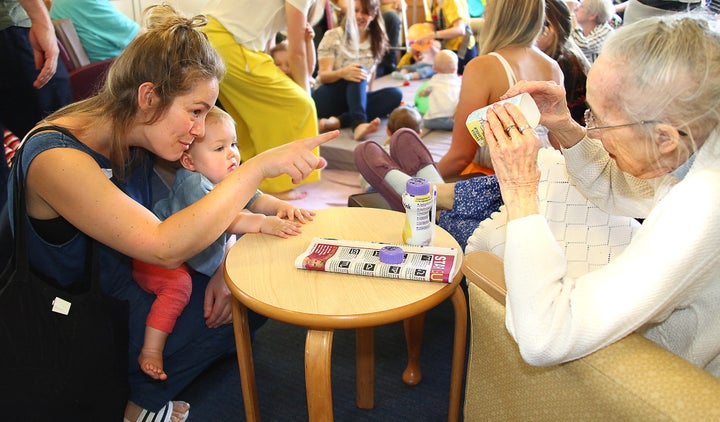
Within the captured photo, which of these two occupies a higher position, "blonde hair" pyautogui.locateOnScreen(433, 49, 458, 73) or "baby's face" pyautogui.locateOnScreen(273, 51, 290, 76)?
"baby's face" pyautogui.locateOnScreen(273, 51, 290, 76)

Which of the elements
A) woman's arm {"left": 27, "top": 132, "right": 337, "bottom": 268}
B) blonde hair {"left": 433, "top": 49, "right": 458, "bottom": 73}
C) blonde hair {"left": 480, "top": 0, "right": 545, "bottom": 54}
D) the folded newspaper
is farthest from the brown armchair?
blonde hair {"left": 433, "top": 49, "right": 458, "bottom": 73}

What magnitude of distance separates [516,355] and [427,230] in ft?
1.39

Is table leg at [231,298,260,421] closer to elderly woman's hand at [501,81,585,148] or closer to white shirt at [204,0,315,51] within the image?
elderly woman's hand at [501,81,585,148]

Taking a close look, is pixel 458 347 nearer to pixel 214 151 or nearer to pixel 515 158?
pixel 515 158

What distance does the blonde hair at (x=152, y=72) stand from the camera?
1.35 meters

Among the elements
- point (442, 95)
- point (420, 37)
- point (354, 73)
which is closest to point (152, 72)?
point (442, 95)

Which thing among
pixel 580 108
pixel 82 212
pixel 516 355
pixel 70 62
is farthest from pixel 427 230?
pixel 70 62

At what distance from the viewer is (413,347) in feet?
5.81

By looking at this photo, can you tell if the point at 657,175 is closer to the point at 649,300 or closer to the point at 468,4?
the point at 649,300

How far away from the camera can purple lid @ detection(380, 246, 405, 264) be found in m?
1.32

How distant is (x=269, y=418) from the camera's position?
5.49 feet

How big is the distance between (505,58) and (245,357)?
1.40 m

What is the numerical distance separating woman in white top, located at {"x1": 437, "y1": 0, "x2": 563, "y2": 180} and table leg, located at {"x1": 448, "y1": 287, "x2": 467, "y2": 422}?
3.31 ft

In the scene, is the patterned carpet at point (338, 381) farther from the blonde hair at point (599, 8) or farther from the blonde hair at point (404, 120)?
the blonde hair at point (599, 8)
